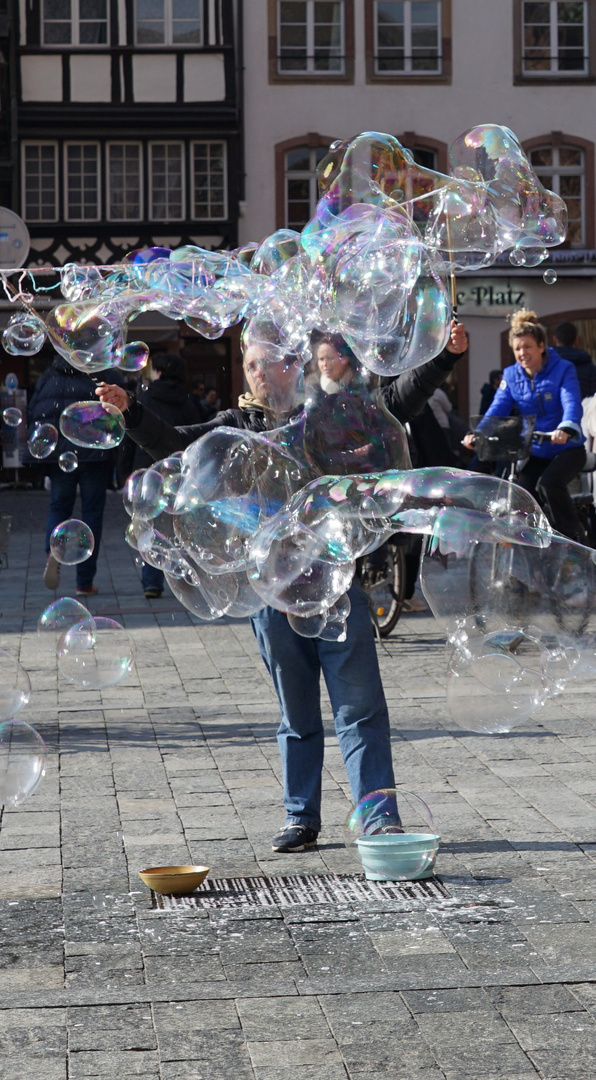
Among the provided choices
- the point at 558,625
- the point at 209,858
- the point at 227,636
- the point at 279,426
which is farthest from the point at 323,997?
the point at 227,636

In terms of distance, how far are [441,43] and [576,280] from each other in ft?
16.4

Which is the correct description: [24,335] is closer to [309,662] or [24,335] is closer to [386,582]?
[309,662]

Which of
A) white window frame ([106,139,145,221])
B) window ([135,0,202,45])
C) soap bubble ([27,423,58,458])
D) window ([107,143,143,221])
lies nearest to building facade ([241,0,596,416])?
window ([135,0,202,45])

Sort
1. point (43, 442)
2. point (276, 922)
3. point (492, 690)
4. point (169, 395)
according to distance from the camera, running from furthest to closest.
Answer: point (169, 395) → point (43, 442) → point (492, 690) → point (276, 922)

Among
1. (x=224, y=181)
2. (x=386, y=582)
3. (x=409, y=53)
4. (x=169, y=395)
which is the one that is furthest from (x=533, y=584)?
(x=409, y=53)

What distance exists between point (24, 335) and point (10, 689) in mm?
1642

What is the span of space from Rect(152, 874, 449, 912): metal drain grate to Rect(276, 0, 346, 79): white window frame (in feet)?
79.7

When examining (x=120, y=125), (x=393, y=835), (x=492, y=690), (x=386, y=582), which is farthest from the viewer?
(x=120, y=125)

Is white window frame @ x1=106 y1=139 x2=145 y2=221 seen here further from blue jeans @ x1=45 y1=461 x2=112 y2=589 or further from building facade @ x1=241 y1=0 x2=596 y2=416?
blue jeans @ x1=45 y1=461 x2=112 y2=589

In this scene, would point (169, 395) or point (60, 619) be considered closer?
point (60, 619)

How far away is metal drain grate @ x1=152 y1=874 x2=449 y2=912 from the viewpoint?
4164 millimetres

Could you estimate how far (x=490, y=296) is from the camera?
27578mm

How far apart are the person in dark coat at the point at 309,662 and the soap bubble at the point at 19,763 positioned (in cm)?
78

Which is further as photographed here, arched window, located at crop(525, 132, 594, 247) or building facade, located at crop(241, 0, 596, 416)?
arched window, located at crop(525, 132, 594, 247)
